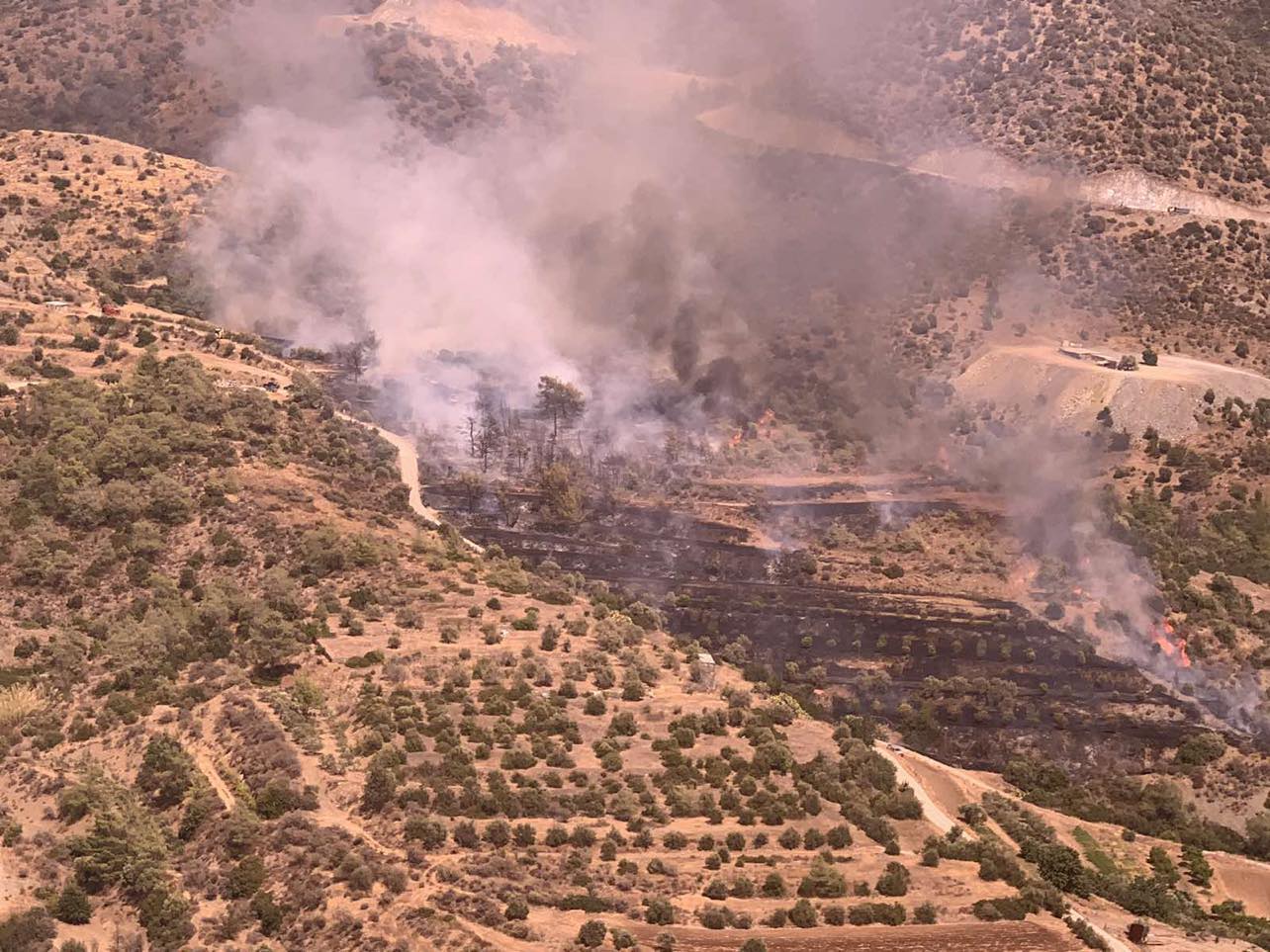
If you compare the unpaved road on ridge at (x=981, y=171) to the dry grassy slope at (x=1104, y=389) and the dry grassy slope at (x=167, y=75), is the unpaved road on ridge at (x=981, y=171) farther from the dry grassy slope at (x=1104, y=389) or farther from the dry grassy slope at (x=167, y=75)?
the dry grassy slope at (x=167, y=75)

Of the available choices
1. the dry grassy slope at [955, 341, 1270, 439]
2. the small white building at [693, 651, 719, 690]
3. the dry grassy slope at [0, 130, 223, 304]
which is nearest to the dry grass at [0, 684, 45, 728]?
the small white building at [693, 651, 719, 690]

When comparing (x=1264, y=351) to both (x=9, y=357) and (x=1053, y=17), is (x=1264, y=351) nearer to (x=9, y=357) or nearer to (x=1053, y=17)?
(x=1053, y=17)

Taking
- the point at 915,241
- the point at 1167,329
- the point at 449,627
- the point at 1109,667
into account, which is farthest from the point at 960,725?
the point at 915,241

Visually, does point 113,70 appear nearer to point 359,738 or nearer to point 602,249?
point 602,249

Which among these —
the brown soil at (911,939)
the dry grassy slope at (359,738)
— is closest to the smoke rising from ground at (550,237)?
the dry grassy slope at (359,738)

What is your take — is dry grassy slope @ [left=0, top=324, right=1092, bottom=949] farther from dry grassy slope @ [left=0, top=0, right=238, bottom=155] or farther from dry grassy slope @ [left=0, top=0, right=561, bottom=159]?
dry grassy slope @ [left=0, top=0, right=561, bottom=159]

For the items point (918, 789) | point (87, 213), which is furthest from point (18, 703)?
point (87, 213)
